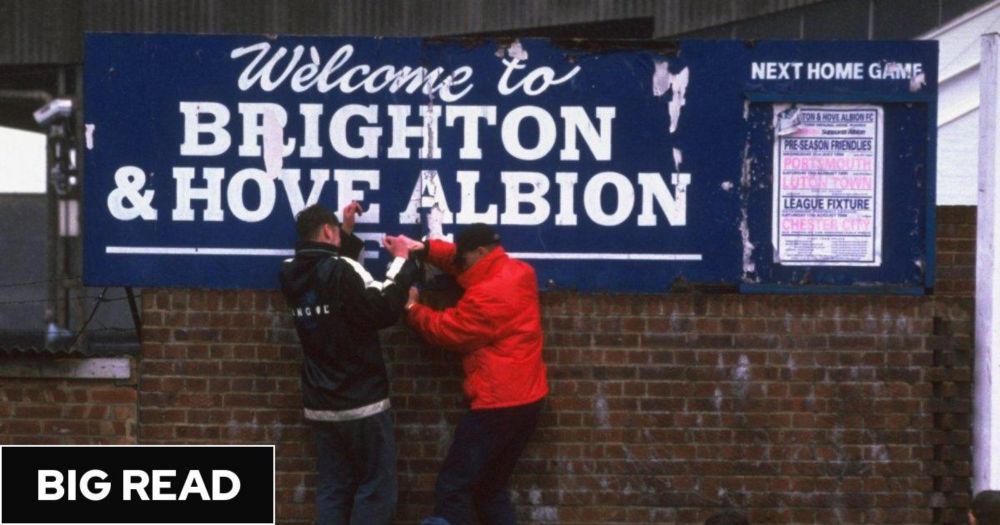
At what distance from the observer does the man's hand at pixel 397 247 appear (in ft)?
23.6

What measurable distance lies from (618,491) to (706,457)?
54 cm

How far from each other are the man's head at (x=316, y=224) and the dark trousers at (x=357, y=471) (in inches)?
38.3

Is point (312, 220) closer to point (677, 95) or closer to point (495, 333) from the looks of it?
point (495, 333)

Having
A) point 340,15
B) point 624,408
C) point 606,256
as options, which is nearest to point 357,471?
point 624,408

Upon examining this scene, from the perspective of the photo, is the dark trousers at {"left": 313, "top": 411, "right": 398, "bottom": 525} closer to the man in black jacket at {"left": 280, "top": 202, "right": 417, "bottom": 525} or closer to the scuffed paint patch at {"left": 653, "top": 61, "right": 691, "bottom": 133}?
the man in black jacket at {"left": 280, "top": 202, "right": 417, "bottom": 525}

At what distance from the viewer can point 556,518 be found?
7582 mm

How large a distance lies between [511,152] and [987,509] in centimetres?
319

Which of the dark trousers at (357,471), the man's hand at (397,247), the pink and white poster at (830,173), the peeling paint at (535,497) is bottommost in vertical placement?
the peeling paint at (535,497)

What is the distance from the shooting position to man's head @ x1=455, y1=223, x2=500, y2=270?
711 cm

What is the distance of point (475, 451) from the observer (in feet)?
22.9

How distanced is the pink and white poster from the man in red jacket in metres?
1.62

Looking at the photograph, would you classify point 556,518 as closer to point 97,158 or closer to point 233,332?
point 233,332

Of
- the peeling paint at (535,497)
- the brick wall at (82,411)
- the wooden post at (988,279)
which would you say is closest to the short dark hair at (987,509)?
the wooden post at (988,279)

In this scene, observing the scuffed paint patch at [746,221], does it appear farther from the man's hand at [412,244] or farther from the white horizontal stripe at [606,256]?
the man's hand at [412,244]
